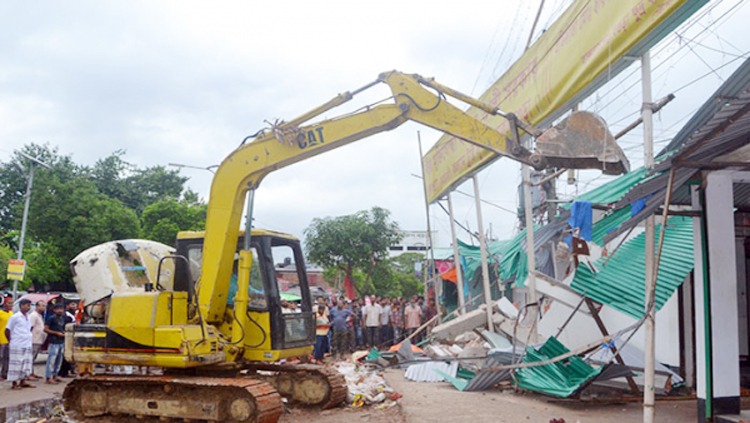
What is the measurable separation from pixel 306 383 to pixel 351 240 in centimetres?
2302

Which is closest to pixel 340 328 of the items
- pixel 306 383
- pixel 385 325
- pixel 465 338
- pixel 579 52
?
pixel 385 325

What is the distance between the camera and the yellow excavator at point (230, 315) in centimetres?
782

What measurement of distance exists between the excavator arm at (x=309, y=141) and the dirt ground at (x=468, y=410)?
7.72ft

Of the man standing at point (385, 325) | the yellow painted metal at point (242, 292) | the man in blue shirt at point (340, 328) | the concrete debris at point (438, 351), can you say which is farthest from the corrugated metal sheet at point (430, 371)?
the man standing at point (385, 325)

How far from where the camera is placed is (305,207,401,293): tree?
32.5 meters

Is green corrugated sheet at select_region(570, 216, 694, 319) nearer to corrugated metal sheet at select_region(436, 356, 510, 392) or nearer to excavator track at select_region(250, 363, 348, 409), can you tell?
corrugated metal sheet at select_region(436, 356, 510, 392)

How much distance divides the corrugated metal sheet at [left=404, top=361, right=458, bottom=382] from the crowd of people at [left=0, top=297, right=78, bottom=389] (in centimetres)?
686

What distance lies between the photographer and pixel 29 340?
12.0 metres

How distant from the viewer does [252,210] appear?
8539mm

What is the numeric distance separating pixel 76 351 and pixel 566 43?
7.53 metres

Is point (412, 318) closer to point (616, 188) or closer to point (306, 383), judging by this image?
point (306, 383)

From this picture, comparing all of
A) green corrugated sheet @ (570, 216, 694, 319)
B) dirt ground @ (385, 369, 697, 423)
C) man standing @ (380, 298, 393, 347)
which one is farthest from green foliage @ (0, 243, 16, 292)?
green corrugated sheet @ (570, 216, 694, 319)

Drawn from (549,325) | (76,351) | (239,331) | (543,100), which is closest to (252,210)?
(239,331)

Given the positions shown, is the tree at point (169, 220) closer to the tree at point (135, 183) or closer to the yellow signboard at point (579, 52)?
the tree at point (135, 183)
